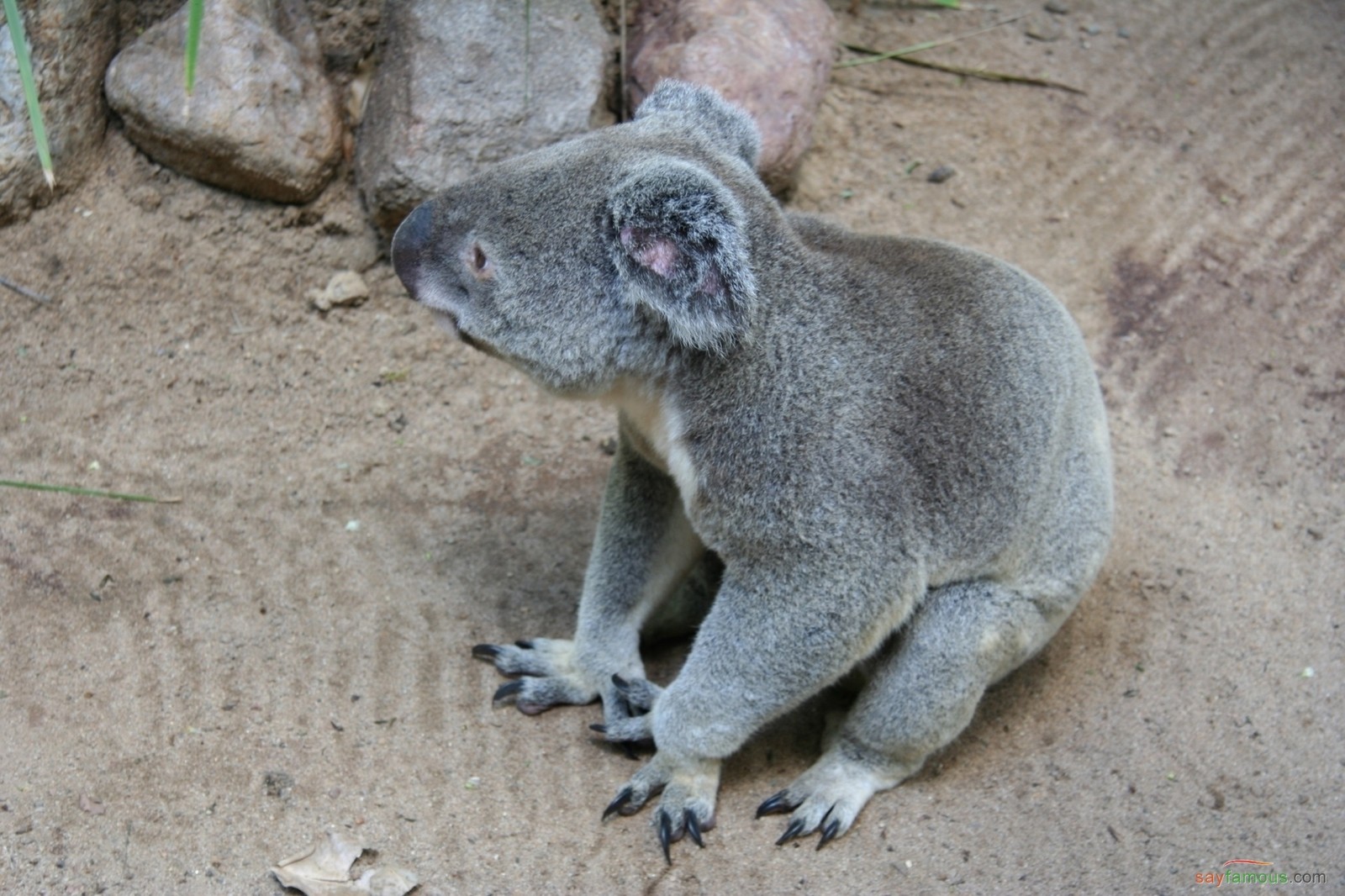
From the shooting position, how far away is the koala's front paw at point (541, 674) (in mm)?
3578

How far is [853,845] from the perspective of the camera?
10.7 ft

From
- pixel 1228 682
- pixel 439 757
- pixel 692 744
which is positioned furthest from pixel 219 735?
pixel 1228 682

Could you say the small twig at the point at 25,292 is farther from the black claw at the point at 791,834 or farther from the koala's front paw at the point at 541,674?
the black claw at the point at 791,834

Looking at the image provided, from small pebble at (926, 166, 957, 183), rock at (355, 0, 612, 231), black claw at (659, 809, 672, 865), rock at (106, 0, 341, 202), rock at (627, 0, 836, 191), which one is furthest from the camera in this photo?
small pebble at (926, 166, 957, 183)

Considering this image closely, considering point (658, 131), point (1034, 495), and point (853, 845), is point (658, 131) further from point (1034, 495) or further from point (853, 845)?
point (853, 845)

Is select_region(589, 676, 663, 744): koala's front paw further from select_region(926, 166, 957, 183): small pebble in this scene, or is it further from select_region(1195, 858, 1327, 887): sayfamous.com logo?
select_region(926, 166, 957, 183): small pebble

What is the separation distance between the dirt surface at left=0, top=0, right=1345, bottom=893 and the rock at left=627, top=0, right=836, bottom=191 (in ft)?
1.24

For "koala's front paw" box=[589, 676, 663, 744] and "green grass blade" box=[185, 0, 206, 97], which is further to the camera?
"koala's front paw" box=[589, 676, 663, 744]

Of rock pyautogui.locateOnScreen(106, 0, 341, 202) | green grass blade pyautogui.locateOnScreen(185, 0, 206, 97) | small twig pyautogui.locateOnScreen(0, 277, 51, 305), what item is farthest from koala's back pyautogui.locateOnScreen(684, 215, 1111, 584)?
small twig pyautogui.locateOnScreen(0, 277, 51, 305)

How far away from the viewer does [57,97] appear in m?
4.04

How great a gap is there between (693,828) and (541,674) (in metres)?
0.75

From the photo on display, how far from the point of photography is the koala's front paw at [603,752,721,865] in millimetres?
3229

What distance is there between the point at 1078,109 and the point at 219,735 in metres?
4.43

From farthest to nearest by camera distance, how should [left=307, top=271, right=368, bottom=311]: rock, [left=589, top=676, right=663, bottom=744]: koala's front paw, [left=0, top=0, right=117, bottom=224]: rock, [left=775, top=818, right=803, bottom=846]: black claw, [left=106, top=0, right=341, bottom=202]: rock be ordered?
[left=307, top=271, right=368, bottom=311]: rock < [left=106, top=0, right=341, bottom=202]: rock < [left=0, top=0, right=117, bottom=224]: rock < [left=589, top=676, right=663, bottom=744]: koala's front paw < [left=775, top=818, right=803, bottom=846]: black claw
